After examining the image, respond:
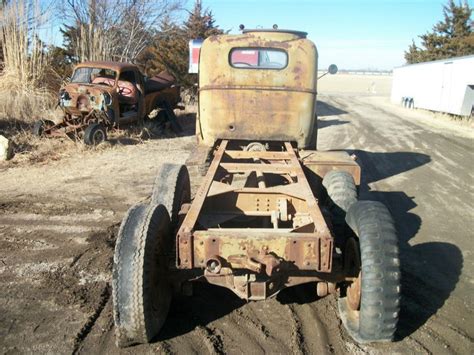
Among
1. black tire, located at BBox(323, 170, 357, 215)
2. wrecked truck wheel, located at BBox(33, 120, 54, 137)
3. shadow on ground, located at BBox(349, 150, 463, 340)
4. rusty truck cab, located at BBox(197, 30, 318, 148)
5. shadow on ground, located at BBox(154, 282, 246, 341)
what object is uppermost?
rusty truck cab, located at BBox(197, 30, 318, 148)

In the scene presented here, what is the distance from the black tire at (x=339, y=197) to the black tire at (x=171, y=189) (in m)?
1.53

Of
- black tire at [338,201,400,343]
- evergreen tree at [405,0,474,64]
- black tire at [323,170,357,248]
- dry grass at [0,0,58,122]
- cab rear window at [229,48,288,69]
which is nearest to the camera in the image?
black tire at [338,201,400,343]

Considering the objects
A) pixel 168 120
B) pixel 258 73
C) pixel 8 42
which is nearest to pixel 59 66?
pixel 8 42

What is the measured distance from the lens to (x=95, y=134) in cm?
992

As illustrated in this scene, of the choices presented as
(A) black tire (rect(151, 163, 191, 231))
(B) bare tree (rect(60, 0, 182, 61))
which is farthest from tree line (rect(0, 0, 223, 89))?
(A) black tire (rect(151, 163, 191, 231))

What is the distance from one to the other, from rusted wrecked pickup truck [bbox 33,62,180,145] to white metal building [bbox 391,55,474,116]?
1099 centimetres

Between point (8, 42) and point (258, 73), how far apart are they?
27.4ft

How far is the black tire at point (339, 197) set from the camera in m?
4.31

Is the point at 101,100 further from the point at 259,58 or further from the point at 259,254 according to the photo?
the point at 259,254

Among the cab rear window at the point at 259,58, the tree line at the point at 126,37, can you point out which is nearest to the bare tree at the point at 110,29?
the tree line at the point at 126,37

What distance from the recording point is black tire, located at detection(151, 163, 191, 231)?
4582 millimetres

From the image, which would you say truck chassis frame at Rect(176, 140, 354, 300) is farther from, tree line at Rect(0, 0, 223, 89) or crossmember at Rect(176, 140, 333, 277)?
tree line at Rect(0, 0, 223, 89)

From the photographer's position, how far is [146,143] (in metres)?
11.0

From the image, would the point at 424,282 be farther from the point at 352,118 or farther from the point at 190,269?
the point at 352,118
